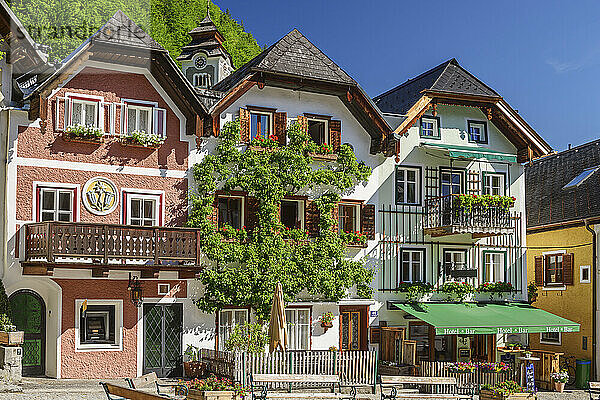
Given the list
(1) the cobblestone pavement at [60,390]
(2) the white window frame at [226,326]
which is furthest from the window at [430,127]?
(1) the cobblestone pavement at [60,390]

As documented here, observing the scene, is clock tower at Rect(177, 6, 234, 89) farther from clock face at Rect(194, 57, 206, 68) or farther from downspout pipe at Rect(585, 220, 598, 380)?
downspout pipe at Rect(585, 220, 598, 380)

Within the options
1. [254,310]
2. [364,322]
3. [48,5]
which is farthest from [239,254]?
[48,5]

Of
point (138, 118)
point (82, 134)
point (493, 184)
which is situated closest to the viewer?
point (82, 134)

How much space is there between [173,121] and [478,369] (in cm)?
1221

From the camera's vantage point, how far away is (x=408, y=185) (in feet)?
98.6

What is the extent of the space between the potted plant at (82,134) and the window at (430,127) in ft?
38.9

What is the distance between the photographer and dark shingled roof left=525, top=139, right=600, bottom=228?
32.6 meters

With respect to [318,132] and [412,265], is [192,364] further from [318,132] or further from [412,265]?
[412,265]

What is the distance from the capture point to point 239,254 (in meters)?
26.1

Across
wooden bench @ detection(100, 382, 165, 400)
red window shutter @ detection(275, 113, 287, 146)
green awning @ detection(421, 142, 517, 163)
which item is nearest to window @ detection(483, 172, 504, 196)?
green awning @ detection(421, 142, 517, 163)

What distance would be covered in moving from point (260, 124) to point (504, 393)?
1176cm

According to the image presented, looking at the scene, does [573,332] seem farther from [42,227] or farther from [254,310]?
[42,227]

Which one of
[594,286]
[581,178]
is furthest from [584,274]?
[581,178]

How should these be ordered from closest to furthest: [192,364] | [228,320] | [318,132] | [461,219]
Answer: [192,364]
[228,320]
[318,132]
[461,219]
